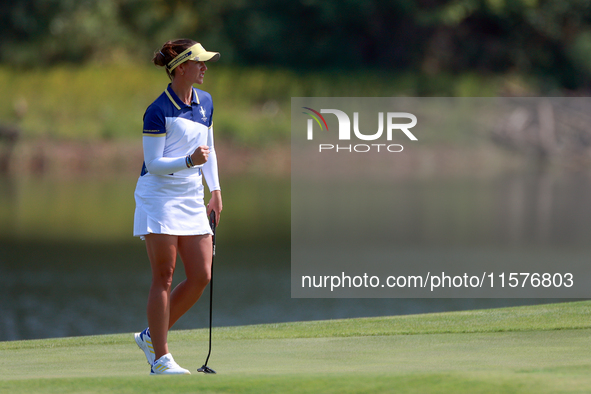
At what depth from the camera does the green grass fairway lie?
2816 millimetres

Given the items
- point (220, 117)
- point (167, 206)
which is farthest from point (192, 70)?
point (220, 117)

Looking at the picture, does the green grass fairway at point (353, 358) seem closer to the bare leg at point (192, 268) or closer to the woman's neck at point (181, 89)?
the bare leg at point (192, 268)

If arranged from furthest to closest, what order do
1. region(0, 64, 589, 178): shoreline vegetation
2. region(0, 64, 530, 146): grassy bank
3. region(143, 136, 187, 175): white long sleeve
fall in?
region(0, 64, 530, 146): grassy bank < region(0, 64, 589, 178): shoreline vegetation < region(143, 136, 187, 175): white long sleeve

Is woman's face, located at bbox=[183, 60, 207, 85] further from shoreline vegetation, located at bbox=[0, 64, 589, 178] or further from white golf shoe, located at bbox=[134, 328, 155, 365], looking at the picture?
shoreline vegetation, located at bbox=[0, 64, 589, 178]

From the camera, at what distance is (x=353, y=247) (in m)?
14.1

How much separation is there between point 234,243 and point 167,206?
10.7 m

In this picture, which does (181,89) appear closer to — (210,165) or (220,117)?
(210,165)

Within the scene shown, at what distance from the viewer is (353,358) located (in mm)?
3945

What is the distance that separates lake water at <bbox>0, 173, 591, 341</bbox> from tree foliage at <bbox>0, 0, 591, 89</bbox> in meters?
6.89

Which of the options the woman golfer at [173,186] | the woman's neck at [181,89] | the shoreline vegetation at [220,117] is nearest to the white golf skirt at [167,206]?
the woman golfer at [173,186]

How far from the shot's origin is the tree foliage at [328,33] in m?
29.0

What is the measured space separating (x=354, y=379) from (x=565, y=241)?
40.6 ft

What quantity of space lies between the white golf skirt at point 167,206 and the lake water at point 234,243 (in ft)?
16.5

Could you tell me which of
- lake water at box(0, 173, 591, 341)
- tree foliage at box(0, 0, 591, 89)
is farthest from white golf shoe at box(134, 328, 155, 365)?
tree foliage at box(0, 0, 591, 89)
